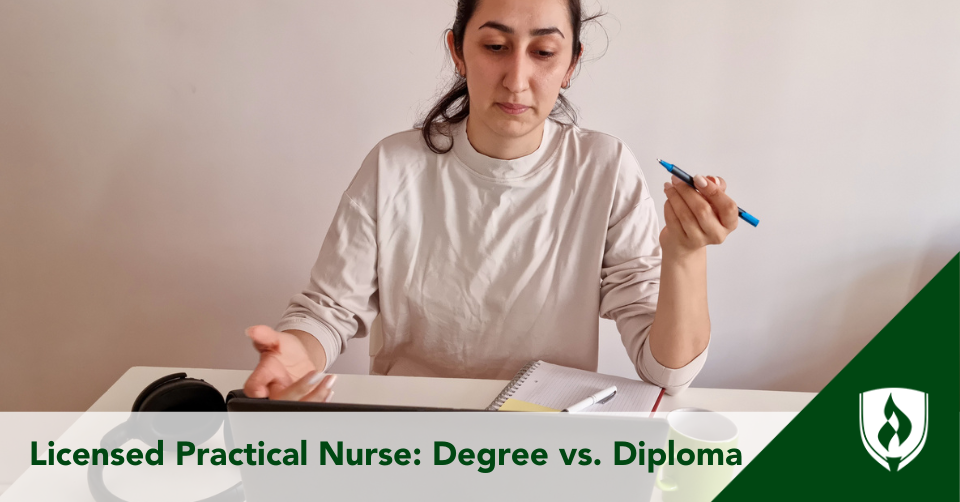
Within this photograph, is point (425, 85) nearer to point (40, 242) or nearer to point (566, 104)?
point (566, 104)

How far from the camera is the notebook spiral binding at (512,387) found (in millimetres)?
930

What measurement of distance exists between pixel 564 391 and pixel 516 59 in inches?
21.2

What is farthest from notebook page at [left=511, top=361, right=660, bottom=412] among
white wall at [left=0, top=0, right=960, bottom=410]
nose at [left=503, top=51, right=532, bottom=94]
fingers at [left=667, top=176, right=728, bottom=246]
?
white wall at [left=0, top=0, right=960, bottom=410]

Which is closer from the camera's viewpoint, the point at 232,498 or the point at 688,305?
the point at 232,498

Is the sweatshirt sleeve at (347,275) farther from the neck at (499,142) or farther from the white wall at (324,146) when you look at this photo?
the white wall at (324,146)

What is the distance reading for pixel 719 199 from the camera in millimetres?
919

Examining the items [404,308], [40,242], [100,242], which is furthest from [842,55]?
[40,242]

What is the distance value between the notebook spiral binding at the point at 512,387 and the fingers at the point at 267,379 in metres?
0.29

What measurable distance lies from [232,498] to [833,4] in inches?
67.1

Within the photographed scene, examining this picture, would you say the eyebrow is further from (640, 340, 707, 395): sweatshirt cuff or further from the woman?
(640, 340, 707, 395): sweatshirt cuff

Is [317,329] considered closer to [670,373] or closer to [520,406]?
[520,406]

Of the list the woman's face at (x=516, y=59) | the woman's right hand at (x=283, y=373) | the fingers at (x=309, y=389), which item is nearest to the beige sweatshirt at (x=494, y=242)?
the woman's face at (x=516, y=59)

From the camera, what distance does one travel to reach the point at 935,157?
1779mm

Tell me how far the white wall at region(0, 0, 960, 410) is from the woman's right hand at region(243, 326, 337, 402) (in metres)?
0.84
